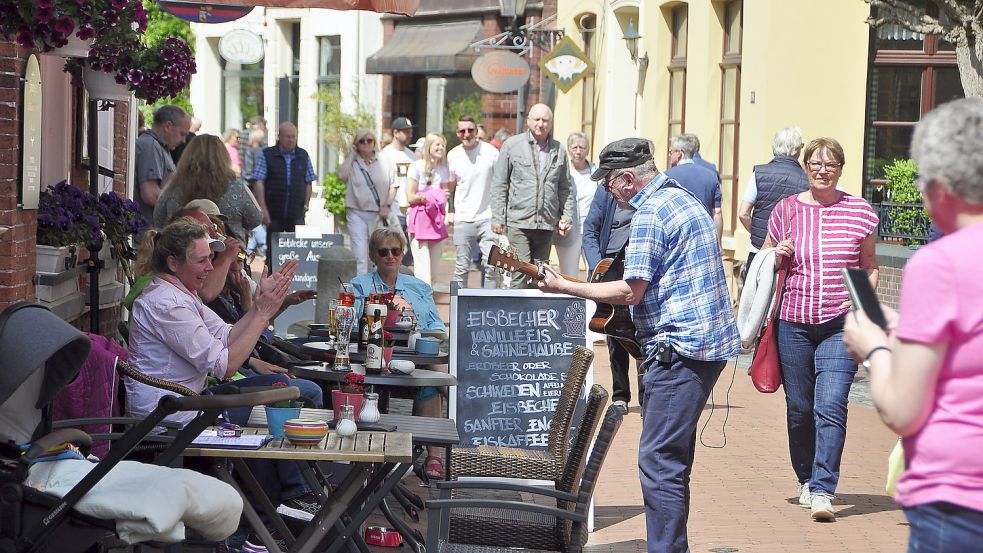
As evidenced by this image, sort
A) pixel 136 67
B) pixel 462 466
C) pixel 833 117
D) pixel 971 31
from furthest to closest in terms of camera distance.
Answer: pixel 833 117, pixel 971 31, pixel 136 67, pixel 462 466

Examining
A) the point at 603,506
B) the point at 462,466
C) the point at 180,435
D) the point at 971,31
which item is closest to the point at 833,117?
the point at 971,31

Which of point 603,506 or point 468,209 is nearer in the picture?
point 603,506

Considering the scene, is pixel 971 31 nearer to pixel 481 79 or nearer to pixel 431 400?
pixel 431 400

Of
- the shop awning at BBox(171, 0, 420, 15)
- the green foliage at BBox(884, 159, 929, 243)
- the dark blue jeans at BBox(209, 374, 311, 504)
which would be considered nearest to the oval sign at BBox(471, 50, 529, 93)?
the green foliage at BBox(884, 159, 929, 243)

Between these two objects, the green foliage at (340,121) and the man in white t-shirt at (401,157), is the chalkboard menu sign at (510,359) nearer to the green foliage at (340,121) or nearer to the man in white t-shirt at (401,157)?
the man in white t-shirt at (401,157)

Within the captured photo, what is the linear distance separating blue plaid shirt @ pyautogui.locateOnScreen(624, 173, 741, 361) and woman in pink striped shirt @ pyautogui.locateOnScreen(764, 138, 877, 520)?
1.70 metres

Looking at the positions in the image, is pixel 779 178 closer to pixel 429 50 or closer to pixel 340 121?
pixel 429 50

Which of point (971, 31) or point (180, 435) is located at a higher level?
point (971, 31)

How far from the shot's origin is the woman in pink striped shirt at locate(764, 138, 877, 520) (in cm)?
746

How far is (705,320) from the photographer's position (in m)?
5.85

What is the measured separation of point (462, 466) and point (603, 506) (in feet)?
4.94

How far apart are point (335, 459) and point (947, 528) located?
91.2 inches

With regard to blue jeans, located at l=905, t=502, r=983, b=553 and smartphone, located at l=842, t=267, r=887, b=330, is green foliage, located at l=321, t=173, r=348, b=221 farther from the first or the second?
blue jeans, located at l=905, t=502, r=983, b=553

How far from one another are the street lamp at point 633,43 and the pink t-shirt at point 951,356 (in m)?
17.9
